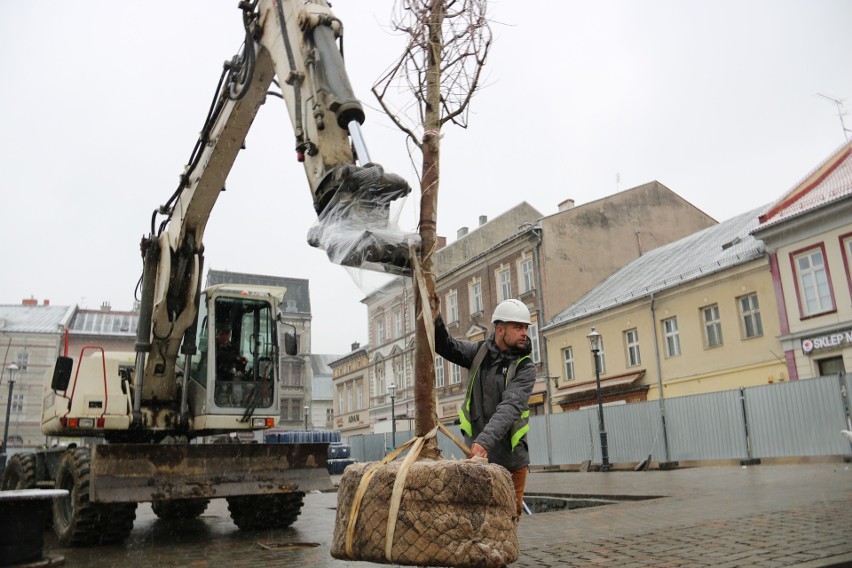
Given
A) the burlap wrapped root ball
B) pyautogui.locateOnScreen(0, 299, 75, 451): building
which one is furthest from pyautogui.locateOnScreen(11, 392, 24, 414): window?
the burlap wrapped root ball

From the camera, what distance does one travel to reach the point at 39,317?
5928 cm

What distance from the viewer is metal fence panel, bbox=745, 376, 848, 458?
56.9ft

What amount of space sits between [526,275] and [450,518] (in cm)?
3215

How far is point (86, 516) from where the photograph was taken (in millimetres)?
8008

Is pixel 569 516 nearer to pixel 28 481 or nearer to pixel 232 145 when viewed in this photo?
pixel 232 145

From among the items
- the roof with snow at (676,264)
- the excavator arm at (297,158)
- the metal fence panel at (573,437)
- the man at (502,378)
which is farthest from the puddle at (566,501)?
the roof with snow at (676,264)

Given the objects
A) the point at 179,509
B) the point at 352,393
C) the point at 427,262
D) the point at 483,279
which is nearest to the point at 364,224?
the point at 427,262

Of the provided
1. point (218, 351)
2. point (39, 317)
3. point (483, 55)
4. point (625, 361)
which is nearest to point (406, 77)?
point (483, 55)

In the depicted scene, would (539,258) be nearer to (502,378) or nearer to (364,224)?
(502,378)

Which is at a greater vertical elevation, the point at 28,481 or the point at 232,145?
the point at 232,145

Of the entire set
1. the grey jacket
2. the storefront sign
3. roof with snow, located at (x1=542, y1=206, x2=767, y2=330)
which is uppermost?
roof with snow, located at (x1=542, y1=206, x2=767, y2=330)

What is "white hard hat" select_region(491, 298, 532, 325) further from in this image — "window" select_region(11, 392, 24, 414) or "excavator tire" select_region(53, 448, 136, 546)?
"window" select_region(11, 392, 24, 414)

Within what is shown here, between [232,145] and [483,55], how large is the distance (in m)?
3.71

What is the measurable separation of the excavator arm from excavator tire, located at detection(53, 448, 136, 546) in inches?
40.7
